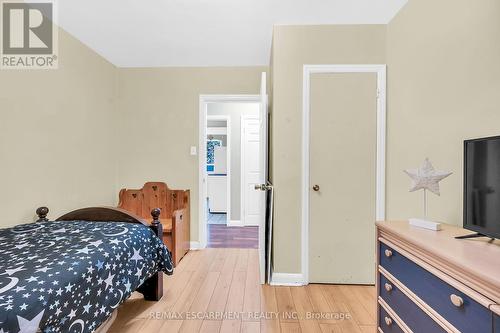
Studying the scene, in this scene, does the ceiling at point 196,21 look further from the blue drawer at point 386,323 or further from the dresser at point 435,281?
the blue drawer at point 386,323

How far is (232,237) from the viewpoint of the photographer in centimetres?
378

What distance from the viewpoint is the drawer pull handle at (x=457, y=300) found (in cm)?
85

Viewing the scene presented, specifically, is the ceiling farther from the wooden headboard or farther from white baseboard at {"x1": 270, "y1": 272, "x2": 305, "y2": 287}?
white baseboard at {"x1": 270, "y1": 272, "x2": 305, "y2": 287}

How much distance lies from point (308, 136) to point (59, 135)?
90.2 inches

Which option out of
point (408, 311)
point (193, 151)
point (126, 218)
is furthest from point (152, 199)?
point (408, 311)

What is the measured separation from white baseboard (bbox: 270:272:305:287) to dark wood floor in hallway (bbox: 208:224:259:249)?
108cm

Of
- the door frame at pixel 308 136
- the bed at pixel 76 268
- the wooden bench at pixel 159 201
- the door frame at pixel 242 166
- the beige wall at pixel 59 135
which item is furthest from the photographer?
the door frame at pixel 242 166

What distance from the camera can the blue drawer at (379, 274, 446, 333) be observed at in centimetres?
101

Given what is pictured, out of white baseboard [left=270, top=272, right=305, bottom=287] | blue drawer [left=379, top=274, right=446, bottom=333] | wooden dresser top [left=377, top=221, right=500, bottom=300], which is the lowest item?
white baseboard [left=270, top=272, right=305, bottom=287]

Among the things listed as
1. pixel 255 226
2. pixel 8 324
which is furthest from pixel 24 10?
pixel 255 226

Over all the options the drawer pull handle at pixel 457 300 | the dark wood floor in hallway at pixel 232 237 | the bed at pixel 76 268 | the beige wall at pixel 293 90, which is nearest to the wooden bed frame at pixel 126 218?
the bed at pixel 76 268

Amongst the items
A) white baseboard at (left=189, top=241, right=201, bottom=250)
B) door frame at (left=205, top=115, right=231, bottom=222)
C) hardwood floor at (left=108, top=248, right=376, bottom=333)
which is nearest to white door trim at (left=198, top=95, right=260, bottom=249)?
white baseboard at (left=189, top=241, right=201, bottom=250)

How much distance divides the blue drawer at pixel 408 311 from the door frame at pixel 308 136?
2.94 ft

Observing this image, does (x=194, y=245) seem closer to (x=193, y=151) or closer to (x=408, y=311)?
(x=193, y=151)
